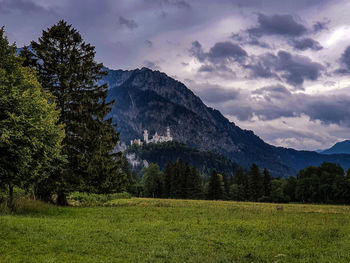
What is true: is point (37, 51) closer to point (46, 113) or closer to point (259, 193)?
point (46, 113)

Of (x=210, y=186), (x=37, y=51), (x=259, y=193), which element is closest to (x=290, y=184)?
(x=259, y=193)

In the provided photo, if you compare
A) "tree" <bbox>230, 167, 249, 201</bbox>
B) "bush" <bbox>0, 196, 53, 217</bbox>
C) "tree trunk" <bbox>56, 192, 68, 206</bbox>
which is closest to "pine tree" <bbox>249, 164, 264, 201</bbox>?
"tree" <bbox>230, 167, 249, 201</bbox>

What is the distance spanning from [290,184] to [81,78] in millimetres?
94994

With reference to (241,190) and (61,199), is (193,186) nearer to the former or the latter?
(241,190)

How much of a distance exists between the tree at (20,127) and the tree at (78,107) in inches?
283

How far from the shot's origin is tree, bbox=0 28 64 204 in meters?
18.0

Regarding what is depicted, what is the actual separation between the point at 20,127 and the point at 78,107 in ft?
41.6

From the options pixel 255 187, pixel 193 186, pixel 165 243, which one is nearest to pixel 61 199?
pixel 165 243

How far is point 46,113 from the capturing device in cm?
2134

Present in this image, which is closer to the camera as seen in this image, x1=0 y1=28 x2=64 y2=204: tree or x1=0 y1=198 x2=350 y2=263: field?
x1=0 y1=198 x2=350 y2=263: field

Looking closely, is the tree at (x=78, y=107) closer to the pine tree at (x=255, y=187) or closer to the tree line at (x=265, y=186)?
the tree line at (x=265, y=186)

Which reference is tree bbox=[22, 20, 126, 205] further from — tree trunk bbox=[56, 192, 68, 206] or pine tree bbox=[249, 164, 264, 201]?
pine tree bbox=[249, 164, 264, 201]

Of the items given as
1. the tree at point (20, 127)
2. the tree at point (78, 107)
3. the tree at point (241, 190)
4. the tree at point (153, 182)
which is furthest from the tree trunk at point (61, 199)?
the tree at point (153, 182)

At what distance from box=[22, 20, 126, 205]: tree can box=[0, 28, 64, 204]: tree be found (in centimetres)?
718
